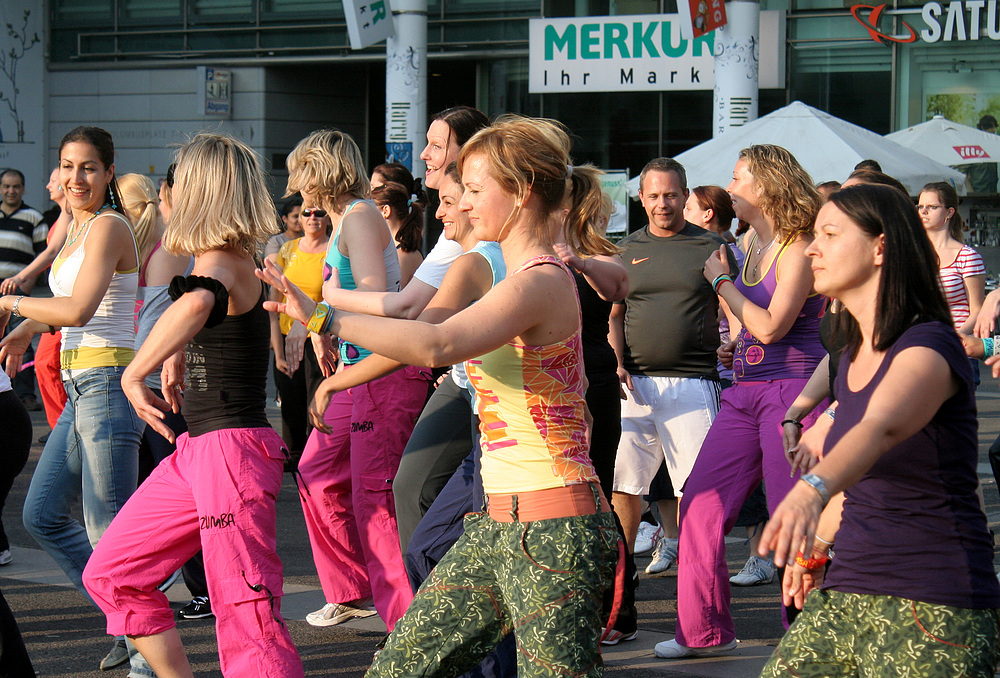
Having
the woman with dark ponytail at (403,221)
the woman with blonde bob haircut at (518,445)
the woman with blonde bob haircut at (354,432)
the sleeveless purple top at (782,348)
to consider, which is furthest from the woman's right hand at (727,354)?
the woman with blonde bob haircut at (518,445)

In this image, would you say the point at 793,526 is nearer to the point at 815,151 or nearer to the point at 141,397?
the point at 141,397

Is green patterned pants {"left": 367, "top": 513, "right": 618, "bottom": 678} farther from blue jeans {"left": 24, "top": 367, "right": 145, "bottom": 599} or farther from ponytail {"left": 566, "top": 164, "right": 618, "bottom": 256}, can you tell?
blue jeans {"left": 24, "top": 367, "right": 145, "bottom": 599}

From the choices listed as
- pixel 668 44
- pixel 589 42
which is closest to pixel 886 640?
pixel 668 44

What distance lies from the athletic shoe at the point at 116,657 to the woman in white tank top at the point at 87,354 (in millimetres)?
309

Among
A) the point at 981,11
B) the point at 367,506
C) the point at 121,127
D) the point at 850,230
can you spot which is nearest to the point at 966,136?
the point at 981,11

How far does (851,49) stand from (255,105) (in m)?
11.4

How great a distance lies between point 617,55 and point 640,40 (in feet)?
1.48

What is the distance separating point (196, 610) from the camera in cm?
533

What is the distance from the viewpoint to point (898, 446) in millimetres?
2645

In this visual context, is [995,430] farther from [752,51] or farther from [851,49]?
[851,49]

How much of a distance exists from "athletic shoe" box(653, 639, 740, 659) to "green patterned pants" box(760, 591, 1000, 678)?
6.62 ft

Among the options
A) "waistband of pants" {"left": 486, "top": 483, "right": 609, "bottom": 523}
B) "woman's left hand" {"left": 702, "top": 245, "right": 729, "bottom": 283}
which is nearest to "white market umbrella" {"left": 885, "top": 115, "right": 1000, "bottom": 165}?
"woman's left hand" {"left": 702, "top": 245, "right": 729, "bottom": 283}

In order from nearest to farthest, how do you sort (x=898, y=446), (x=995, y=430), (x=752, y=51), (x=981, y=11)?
(x=898, y=446)
(x=995, y=430)
(x=752, y=51)
(x=981, y=11)

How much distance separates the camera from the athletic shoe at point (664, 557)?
244 inches
